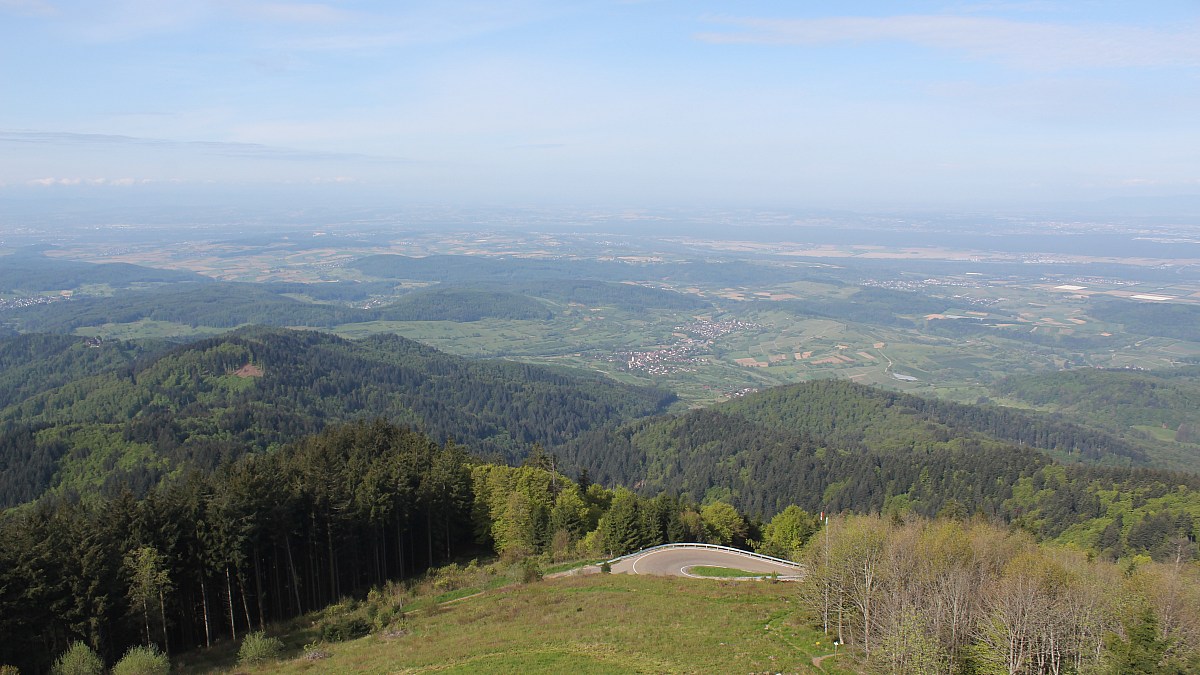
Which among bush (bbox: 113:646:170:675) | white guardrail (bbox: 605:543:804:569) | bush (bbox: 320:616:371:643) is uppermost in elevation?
bush (bbox: 113:646:170:675)

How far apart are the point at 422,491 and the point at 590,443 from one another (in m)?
95.7

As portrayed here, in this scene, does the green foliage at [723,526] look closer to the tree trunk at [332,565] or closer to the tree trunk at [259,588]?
the tree trunk at [332,565]

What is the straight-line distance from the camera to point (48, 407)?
13562 cm

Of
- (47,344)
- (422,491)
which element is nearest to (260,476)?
(422,491)

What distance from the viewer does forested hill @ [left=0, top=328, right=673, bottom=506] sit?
96.2m

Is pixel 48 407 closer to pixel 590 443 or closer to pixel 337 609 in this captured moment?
pixel 590 443

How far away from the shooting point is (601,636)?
29766 millimetres

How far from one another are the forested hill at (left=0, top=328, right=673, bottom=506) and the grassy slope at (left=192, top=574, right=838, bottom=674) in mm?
61553

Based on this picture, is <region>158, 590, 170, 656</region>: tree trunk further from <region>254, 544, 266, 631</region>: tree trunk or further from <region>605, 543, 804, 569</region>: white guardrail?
<region>605, 543, 804, 569</region>: white guardrail

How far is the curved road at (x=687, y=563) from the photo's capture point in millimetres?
45438

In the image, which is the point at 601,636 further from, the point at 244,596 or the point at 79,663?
the point at 244,596

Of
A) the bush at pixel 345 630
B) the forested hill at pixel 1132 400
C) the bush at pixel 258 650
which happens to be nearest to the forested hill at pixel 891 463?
the forested hill at pixel 1132 400

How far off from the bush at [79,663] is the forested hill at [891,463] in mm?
58593

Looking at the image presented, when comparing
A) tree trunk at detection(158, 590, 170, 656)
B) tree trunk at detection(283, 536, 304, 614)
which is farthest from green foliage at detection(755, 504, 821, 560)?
tree trunk at detection(158, 590, 170, 656)
